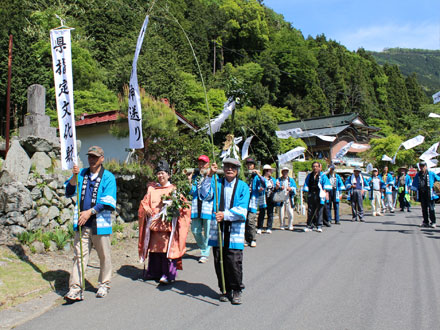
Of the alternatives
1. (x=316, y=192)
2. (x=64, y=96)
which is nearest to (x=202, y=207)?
(x=64, y=96)

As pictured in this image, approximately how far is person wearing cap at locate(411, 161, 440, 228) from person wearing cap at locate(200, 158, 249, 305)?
8685 millimetres

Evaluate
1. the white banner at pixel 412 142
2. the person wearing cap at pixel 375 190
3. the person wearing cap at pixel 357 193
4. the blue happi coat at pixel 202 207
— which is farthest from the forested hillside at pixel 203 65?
the white banner at pixel 412 142

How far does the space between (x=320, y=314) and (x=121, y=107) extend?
9.61 meters

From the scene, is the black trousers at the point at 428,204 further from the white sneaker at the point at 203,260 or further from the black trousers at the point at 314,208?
the white sneaker at the point at 203,260

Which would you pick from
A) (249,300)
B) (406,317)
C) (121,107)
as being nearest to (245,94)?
(249,300)

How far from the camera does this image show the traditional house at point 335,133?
120ft

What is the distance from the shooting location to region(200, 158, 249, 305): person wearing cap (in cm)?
466

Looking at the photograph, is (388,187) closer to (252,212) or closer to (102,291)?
(252,212)

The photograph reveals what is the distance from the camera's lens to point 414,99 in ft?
207

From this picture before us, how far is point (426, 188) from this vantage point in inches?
445

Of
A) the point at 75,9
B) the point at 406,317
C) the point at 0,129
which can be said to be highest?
the point at 75,9

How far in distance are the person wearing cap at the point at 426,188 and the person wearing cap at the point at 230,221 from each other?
28.5 feet

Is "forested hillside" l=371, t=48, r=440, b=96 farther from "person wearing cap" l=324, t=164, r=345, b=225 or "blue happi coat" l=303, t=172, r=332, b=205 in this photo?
"blue happi coat" l=303, t=172, r=332, b=205

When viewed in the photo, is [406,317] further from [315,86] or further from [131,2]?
[315,86]
